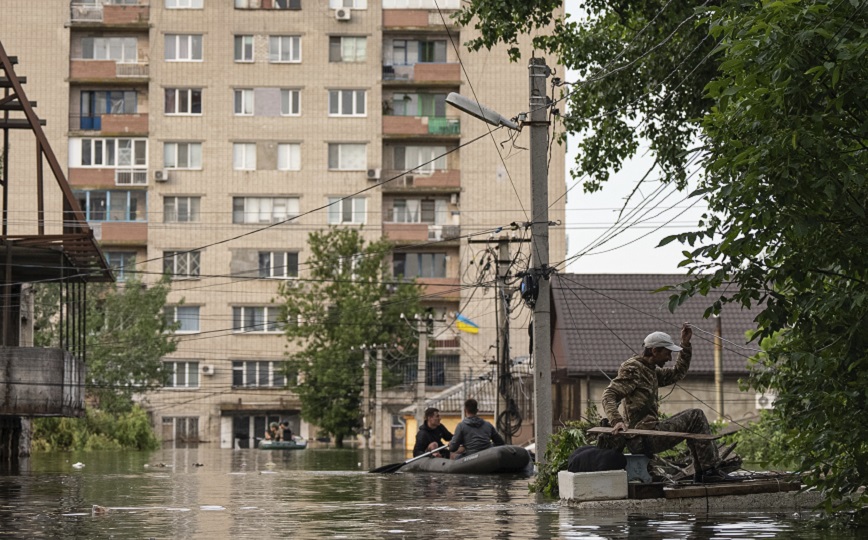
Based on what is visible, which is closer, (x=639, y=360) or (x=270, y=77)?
(x=639, y=360)

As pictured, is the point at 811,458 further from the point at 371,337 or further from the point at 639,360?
the point at 371,337

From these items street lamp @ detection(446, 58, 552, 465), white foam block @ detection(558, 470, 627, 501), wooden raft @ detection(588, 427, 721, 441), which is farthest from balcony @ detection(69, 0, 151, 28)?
wooden raft @ detection(588, 427, 721, 441)

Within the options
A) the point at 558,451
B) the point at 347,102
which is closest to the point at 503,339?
the point at 558,451

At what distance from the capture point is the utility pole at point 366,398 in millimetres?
77625

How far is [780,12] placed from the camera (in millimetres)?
11953

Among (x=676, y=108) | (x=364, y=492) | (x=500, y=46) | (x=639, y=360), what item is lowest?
(x=364, y=492)

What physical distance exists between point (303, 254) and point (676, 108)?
57.2 m

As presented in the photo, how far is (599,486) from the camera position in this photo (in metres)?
16.6

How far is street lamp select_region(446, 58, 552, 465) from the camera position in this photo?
945 inches

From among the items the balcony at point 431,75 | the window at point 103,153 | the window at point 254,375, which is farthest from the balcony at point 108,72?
the window at point 254,375

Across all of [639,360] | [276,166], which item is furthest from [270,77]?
[639,360]

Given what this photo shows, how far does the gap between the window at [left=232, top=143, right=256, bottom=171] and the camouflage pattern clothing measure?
6920 centimetres

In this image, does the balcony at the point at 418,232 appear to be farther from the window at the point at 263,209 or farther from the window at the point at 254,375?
the window at the point at 254,375

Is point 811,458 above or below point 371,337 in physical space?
below
